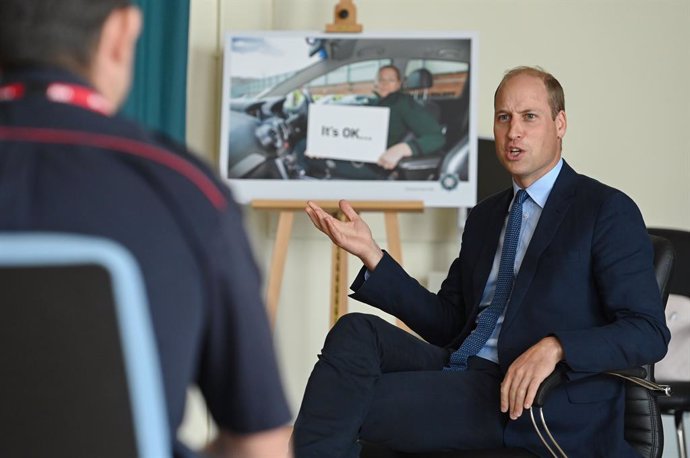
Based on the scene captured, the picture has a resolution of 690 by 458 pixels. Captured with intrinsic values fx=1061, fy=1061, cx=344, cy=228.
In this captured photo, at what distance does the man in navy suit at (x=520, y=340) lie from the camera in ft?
7.61

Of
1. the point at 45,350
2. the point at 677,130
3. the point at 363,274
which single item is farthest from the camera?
the point at 677,130

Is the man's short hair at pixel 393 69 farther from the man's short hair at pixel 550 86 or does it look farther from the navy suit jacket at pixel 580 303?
the navy suit jacket at pixel 580 303

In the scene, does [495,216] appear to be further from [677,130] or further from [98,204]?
[677,130]

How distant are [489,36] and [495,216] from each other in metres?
2.66

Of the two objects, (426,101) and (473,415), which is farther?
(426,101)

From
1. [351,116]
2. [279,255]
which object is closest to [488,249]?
[279,255]

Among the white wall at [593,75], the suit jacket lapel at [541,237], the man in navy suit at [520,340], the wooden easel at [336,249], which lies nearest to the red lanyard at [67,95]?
the man in navy suit at [520,340]

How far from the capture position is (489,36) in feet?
17.3

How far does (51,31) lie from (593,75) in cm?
461

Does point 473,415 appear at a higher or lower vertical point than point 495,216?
lower

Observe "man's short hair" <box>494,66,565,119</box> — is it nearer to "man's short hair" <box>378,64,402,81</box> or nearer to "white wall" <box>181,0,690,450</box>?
"man's short hair" <box>378,64,402,81</box>

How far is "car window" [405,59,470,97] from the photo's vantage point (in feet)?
15.8

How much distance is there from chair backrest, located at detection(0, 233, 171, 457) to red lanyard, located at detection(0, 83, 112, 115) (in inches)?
5.8

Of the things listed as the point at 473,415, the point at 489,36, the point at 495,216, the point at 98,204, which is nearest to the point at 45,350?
the point at 98,204
